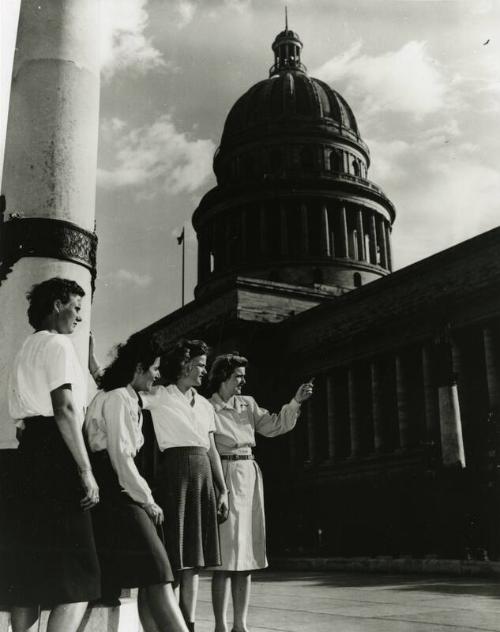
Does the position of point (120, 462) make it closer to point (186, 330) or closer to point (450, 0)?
point (450, 0)

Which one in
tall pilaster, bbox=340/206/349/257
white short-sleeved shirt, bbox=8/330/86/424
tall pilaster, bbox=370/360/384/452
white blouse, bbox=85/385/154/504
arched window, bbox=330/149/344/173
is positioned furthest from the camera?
arched window, bbox=330/149/344/173

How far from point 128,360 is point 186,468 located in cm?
107

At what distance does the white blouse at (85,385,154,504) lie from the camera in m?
4.64

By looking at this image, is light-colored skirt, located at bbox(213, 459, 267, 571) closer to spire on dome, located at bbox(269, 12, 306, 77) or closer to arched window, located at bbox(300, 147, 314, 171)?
arched window, located at bbox(300, 147, 314, 171)

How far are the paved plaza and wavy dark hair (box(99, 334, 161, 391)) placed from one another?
316cm

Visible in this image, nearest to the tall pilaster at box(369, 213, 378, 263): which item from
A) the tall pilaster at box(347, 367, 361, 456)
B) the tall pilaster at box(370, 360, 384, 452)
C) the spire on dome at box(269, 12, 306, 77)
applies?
the spire on dome at box(269, 12, 306, 77)

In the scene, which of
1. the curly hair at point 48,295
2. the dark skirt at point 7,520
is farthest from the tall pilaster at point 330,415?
the dark skirt at point 7,520

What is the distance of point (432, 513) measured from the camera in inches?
902

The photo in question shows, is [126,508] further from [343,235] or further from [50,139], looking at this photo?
[343,235]

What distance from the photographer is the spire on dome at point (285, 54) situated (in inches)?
2197

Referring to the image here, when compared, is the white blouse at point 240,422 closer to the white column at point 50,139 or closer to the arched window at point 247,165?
the white column at point 50,139

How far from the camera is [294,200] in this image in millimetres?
48312

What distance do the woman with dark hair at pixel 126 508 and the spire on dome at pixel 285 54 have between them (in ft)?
178

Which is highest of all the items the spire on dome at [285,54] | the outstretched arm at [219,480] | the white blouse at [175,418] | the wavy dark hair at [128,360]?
the spire on dome at [285,54]
